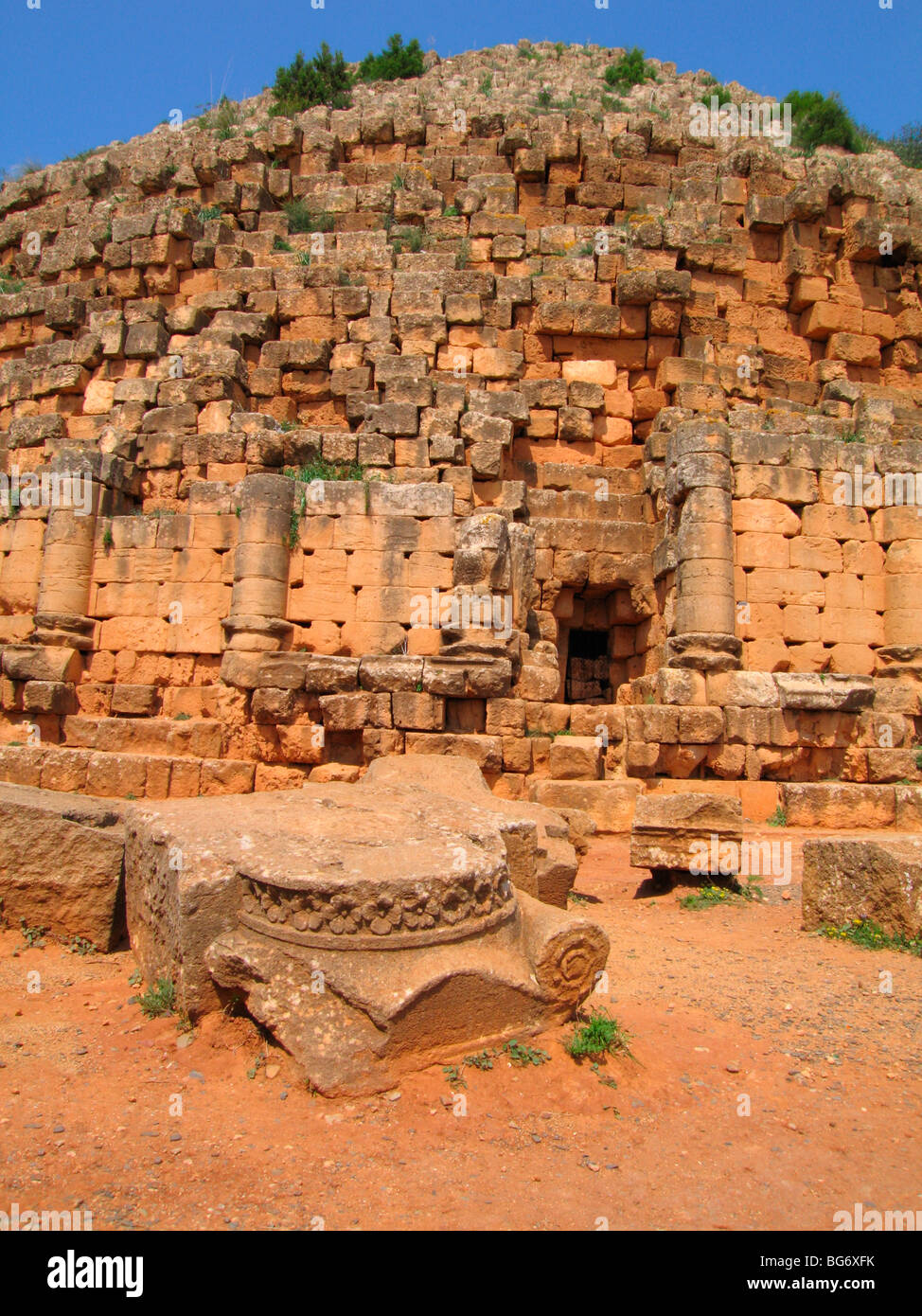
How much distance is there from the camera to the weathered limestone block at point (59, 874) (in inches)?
223

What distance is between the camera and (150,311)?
14.2m

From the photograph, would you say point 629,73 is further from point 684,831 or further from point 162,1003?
point 162,1003

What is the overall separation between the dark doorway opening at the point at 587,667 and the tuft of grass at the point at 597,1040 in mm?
9515

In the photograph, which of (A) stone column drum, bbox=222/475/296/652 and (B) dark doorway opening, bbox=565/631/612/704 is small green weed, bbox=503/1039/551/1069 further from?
(B) dark doorway opening, bbox=565/631/612/704

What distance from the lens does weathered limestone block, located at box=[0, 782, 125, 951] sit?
568 cm

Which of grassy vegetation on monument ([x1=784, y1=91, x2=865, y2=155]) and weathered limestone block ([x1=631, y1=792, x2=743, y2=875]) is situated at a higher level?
grassy vegetation on monument ([x1=784, y1=91, x2=865, y2=155])

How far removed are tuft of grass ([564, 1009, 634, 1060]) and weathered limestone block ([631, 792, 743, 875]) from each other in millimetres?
3500

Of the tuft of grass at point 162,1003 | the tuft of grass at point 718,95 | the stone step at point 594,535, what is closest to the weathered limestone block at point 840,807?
the stone step at point 594,535

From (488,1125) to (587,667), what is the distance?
1052 cm

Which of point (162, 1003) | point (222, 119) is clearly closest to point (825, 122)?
point (222, 119)

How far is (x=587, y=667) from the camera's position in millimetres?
13875

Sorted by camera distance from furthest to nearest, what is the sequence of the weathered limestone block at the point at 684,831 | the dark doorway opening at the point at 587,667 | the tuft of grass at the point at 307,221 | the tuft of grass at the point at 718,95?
the tuft of grass at the point at 718,95 < the tuft of grass at the point at 307,221 < the dark doorway opening at the point at 587,667 < the weathered limestone block at the point at 684,831

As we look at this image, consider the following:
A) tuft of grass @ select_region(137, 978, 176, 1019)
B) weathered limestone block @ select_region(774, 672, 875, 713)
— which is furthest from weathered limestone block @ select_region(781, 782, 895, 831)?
tuft of grass @ select_region(137, 978, 176, 1019)

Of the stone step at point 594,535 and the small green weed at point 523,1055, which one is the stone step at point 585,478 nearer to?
the stone step at point 594,535
